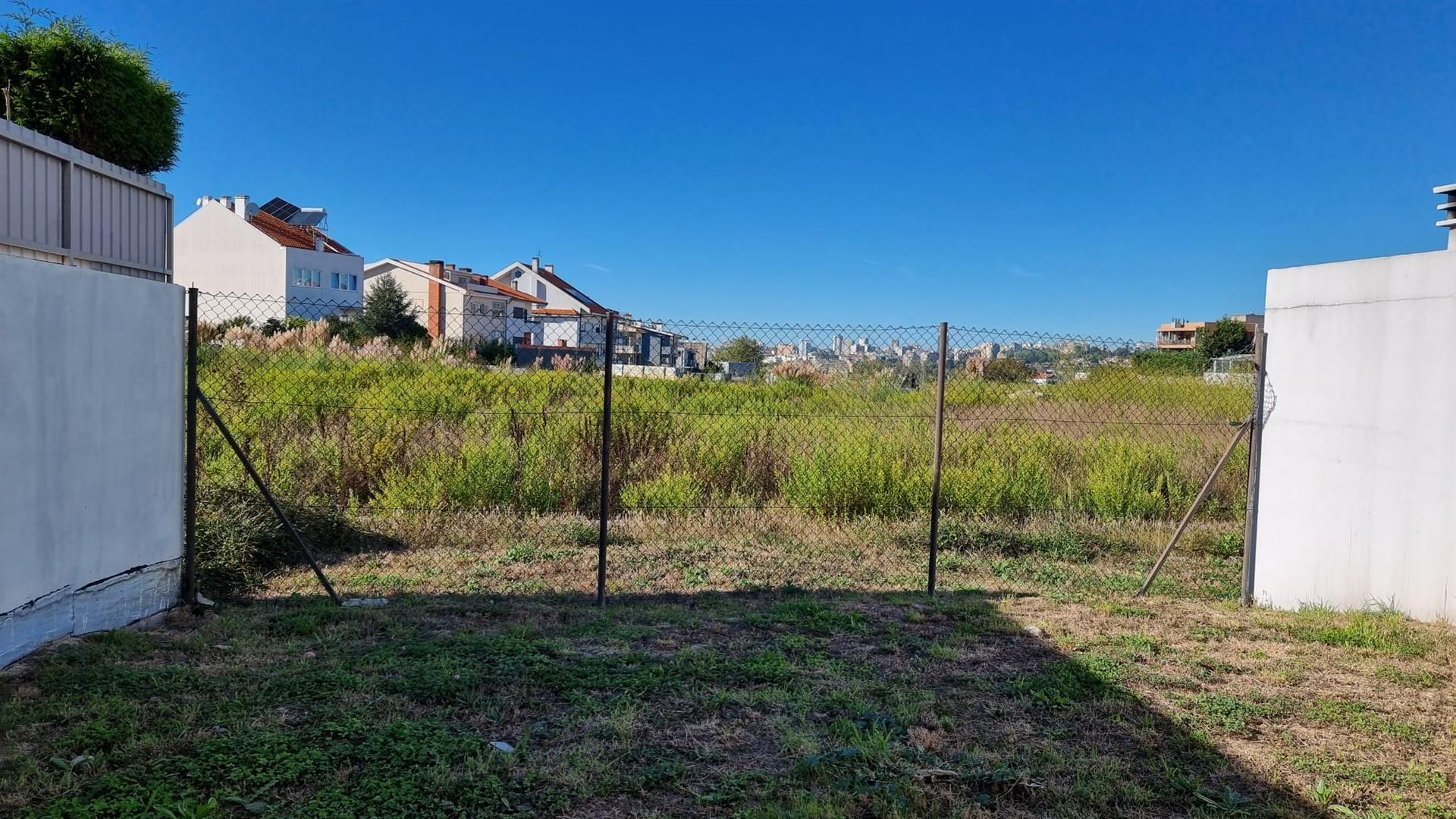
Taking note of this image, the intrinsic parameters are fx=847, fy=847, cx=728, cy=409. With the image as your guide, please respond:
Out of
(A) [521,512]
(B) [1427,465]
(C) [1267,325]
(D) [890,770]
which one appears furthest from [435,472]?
(B) [1427,465]

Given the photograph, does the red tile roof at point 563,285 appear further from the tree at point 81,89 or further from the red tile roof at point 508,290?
the tree at point 81,89

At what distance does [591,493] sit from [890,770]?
18.4ft

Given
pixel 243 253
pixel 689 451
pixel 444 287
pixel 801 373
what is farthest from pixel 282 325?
pixel 444 287

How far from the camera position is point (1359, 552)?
5543mm

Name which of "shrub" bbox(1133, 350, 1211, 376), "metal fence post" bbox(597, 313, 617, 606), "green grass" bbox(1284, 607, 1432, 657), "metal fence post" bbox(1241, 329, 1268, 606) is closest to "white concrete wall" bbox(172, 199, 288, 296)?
"metal fence post" bbox(597, 313, 617, 606)

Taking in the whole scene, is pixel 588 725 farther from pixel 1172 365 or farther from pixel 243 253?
pixel 243 253

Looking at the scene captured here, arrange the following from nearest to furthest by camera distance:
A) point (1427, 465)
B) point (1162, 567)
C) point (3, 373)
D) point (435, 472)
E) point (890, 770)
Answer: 1. point (890, 770)
2. point (3, 373)
3. point (1427, 465)
4. point (1162, 567)
5. point (435, 472)

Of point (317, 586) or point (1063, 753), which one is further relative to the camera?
point (317, 586)

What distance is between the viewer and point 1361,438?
5.52 metres

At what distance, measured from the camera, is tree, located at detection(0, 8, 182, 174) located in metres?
4.78

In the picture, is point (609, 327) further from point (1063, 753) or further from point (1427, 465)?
point (1427, 465)

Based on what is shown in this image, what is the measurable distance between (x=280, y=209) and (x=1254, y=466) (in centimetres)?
4904

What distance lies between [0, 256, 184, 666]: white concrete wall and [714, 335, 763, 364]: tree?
12.0 ft

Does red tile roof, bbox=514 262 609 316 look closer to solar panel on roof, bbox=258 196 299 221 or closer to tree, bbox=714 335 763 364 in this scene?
solar panel on roof, bbox=258 196 299 221
